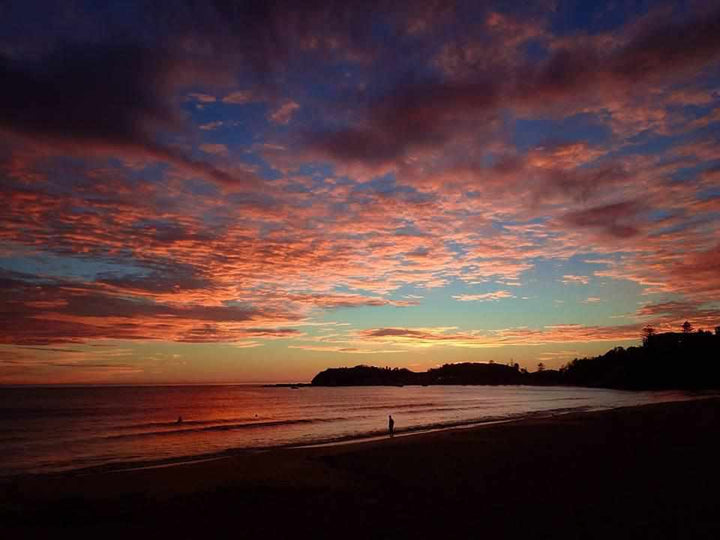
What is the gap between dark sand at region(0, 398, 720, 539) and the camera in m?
11.1

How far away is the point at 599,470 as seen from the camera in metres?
16.8

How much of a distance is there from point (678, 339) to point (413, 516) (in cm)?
19206

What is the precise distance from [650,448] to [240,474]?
18118mm

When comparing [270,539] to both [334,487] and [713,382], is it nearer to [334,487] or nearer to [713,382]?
[334,487]

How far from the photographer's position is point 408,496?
1442 centimetres

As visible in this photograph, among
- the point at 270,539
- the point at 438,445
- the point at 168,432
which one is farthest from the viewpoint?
the point at 168,432

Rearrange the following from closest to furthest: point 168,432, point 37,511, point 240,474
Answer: point 37,511 → point 240,474 → point 168,432

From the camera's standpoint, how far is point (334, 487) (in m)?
16.2

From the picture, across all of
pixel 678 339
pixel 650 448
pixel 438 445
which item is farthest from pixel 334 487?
pixel 678 339

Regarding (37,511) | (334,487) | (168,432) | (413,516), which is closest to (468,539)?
(413,516)

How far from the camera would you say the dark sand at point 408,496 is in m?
11.1

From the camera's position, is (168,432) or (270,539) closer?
(270,539)

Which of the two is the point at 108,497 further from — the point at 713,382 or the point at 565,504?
the point at 713,382

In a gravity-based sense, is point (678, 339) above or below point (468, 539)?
above
